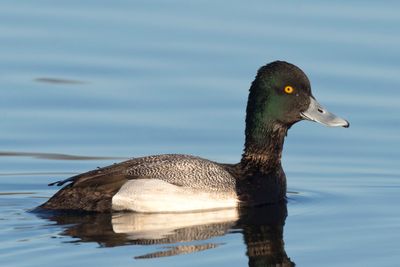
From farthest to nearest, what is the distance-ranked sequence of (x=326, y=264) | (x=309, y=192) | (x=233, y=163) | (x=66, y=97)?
(x=66, y=97), (x=233, y=163), (x=309, y=192), (x=326, y=264)

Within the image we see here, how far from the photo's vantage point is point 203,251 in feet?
42.5

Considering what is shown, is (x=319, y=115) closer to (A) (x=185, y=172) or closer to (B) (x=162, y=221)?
(A) (x=185, y=172)

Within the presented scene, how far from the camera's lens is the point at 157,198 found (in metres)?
14.8

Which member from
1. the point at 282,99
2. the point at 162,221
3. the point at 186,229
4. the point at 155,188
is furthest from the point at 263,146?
the point at 186,229

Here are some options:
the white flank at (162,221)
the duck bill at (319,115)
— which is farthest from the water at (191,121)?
the duck bill at (319,115)

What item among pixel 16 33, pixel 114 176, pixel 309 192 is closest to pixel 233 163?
pixel 309 192

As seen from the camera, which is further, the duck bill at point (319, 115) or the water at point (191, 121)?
the duck bill at point (319, 115)

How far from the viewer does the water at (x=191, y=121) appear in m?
13.3

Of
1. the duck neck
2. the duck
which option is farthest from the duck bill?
the duck neck

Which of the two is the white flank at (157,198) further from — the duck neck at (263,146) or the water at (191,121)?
the duck neck at (263,146)

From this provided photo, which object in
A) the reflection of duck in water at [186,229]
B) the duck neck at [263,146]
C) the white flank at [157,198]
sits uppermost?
the duck neck at [263,146]

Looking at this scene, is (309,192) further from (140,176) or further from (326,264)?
(326,264)

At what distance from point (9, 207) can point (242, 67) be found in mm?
6049

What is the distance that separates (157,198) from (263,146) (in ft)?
5.49
